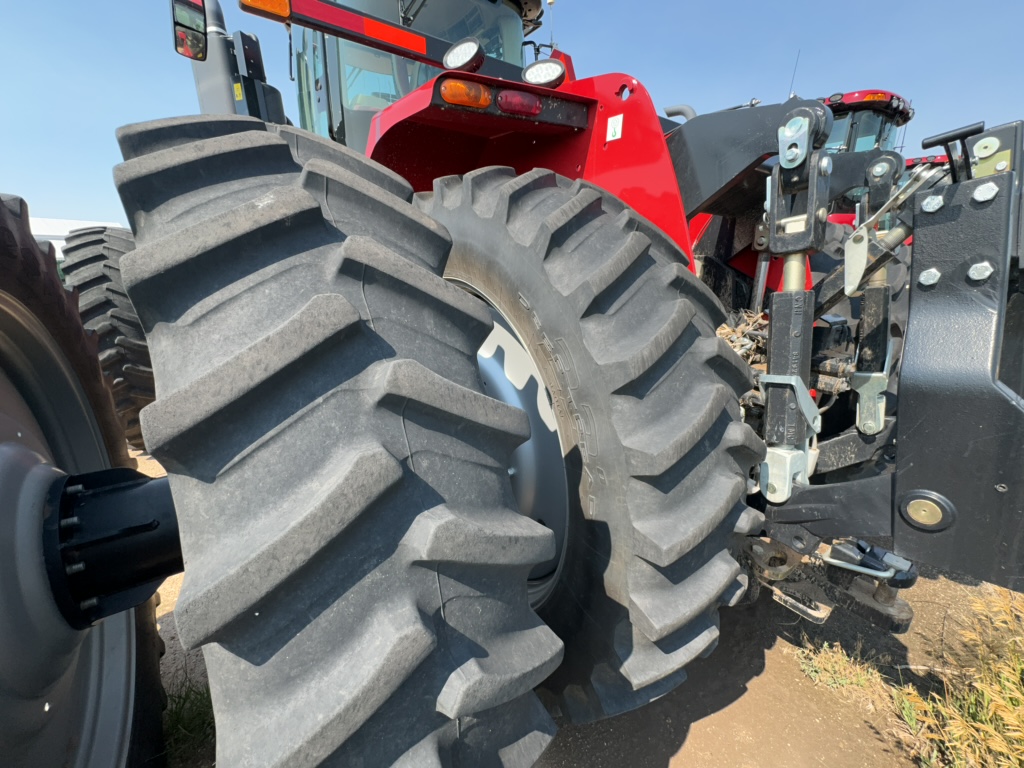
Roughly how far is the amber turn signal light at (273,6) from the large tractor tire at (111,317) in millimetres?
1982

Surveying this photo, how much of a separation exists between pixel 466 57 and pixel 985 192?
130cm

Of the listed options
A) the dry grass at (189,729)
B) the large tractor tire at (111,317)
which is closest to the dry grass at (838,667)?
the dry grass at (189,729)

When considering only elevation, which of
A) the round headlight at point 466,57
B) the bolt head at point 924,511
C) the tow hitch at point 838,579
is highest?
the round headlight at point 466,57

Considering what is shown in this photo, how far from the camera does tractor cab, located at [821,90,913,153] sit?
8.38 metres

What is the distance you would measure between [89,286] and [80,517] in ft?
8.74

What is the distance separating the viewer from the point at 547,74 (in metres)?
1.58

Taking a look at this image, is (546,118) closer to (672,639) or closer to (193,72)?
(672,639)

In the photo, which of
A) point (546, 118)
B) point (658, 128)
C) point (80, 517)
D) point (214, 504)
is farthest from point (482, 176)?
point (80, 517)

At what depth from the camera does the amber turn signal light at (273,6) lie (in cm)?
169

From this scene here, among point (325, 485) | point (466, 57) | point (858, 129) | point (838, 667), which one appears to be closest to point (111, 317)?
point (466, 57)

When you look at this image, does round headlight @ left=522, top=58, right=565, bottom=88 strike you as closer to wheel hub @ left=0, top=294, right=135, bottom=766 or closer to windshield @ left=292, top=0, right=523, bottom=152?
windshield @ left=292, top=0, right=523, bottom=152

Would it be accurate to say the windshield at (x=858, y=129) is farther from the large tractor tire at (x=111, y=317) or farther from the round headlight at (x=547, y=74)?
the large tractor tire at (x=111, y=317)

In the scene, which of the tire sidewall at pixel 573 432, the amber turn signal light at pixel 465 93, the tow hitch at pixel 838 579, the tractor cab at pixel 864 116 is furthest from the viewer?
the tractor cab at pixel 864 116

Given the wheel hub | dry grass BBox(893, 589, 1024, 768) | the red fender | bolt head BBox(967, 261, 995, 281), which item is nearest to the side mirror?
the red fender
